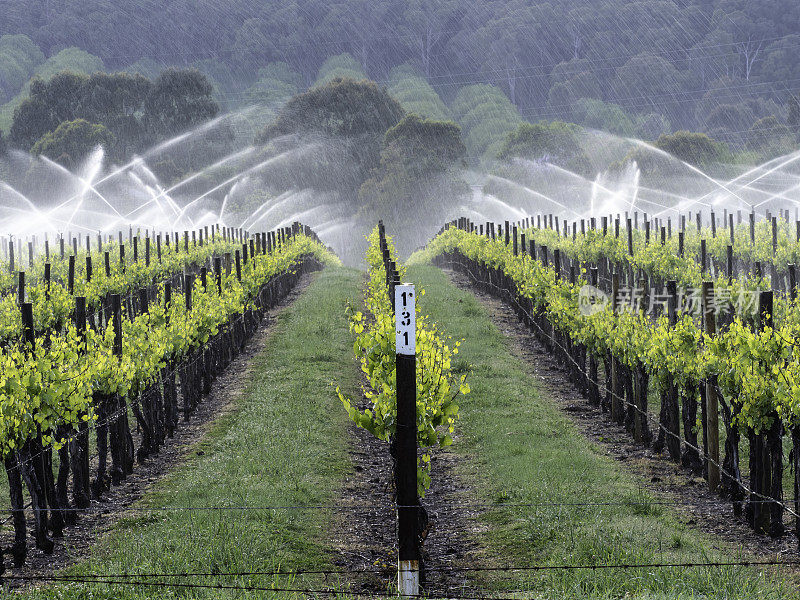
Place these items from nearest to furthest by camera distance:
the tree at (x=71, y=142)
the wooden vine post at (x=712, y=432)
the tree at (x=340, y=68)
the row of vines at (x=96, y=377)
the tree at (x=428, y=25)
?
the row of vines at (x=96, y=377) < the wooden vine post at (x=712, y=432) < the tree at (x=71, y=142) < the tree at (x=340, y=68) < the tree at (x=428, y=25)

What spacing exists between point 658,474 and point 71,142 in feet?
255

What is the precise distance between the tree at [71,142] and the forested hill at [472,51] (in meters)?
21.4

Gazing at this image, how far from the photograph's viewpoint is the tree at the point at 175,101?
311 feet

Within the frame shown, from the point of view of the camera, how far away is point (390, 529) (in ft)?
37.1

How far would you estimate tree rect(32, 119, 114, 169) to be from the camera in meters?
82.6

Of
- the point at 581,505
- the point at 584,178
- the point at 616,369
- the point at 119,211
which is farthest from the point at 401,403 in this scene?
the point at 584,178

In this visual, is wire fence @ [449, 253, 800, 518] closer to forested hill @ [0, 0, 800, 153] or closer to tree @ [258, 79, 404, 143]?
tree @ [258, 79, 404, 143]

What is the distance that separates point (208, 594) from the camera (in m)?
8.42

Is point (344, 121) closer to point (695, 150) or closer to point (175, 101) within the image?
point (175, 101)

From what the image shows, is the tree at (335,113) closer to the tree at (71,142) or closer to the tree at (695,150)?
the tree at (71,142)

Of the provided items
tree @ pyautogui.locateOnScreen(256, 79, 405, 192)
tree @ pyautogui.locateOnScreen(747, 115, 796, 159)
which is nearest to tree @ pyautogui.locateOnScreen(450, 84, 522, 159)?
tree @ pyautogui.locateOnScreen(256, 79, 405, 192)

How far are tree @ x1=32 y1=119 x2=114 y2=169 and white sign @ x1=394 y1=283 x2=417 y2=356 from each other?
7962cm

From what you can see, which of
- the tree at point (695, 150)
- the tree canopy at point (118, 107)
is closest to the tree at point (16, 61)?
the tree canopy at point (118, 107)

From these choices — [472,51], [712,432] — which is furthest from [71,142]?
[712,432]
